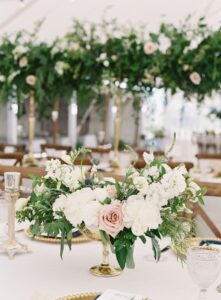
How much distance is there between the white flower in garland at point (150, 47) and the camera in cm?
403

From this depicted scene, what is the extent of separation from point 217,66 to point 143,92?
73 cm

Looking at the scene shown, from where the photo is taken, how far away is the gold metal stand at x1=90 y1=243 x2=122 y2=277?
160 cm

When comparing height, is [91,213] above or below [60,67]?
below

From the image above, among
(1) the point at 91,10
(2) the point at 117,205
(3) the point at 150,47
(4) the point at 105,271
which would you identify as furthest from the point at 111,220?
(1) the point at 91,10

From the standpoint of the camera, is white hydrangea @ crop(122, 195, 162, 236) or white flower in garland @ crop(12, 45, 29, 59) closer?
white hydrangea @ crop(122, 195, 162, 236)

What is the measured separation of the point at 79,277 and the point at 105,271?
0.30ft

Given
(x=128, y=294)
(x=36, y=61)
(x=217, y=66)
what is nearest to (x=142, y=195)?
(x=128, y=294)

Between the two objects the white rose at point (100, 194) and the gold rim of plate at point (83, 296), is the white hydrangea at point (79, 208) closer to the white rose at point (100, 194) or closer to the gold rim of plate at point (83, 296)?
the white rose at point (100, 194)

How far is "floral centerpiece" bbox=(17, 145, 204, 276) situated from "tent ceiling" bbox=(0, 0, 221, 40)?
466 centimetres

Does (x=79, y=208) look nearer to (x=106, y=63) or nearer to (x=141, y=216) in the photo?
(x=141, y=216)

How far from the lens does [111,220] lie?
1417mm

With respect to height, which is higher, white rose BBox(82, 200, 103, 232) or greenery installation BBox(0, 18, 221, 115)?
greenery installation BBox(0, 18, 221, 115)

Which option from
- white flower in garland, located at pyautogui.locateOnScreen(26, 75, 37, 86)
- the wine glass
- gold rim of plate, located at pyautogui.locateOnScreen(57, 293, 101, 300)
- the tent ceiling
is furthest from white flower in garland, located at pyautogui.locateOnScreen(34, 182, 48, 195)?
the tent ceiling

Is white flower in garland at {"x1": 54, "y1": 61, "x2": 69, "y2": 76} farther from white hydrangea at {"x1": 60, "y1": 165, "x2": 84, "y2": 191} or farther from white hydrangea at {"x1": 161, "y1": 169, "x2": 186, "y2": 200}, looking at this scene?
white hydrangea at {"x1": 161, "y1": 169, "x2": 186, "y2": 200}
